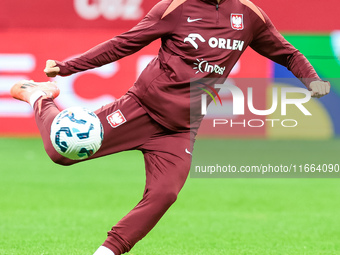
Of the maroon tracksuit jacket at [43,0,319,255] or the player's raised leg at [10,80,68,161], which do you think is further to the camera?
the player's raised leg at [10,80,68,161]

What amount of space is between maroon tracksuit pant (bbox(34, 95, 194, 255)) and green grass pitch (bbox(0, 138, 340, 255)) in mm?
1107

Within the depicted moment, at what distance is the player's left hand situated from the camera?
4.88 metres

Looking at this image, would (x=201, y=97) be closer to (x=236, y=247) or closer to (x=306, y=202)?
(x=236, y=247)

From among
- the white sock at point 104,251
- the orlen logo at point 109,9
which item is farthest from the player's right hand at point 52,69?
the orlen logo at point 109,9

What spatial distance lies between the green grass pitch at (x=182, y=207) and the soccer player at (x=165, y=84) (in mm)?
1137

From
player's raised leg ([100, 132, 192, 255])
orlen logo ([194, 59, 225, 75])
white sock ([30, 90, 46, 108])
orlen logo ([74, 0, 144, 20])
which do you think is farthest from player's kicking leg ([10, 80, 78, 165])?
orlen logo ([74, 0, 144, 20])

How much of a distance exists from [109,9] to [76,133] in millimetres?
9292

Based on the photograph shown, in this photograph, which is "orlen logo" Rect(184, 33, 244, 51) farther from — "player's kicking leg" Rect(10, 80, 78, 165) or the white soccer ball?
"player's kicking leg" Rect(10, 80, 78, 165)

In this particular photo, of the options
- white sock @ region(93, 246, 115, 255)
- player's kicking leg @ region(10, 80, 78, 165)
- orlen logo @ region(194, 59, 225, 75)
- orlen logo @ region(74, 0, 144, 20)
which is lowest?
orlen logo @ region(74, 0, 144, 20)

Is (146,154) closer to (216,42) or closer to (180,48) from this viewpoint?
(180,48)

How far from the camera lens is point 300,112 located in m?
13.2

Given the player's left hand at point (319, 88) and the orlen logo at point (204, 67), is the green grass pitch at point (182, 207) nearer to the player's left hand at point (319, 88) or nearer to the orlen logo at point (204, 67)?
the player's left hand at point (319, 88)

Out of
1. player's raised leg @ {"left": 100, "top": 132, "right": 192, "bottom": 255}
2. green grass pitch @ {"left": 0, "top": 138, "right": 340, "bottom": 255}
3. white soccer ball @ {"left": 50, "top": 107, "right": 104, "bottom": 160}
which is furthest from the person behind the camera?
green grass pitch @ {"left": 0, "top": 138, "right": 340, "bottom": 255}

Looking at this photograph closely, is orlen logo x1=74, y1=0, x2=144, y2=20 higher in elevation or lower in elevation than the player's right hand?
lower
